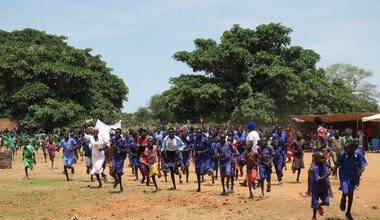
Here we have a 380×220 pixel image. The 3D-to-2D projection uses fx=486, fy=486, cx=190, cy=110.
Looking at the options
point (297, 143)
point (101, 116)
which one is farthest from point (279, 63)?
point (297, 143)

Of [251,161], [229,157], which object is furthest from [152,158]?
[251,161]

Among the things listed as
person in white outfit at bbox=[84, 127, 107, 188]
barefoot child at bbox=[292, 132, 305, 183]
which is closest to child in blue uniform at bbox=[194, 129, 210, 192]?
person in white outfit at bbox=[84, 127, 107, 188]

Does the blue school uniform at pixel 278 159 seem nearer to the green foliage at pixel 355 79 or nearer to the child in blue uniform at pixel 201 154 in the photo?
the child in blue uniform at pixel 201 154

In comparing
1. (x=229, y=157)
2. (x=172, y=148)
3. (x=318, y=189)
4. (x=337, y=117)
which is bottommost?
(x=318, y=189)

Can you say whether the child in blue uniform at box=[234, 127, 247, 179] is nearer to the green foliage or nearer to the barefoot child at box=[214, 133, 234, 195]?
the barefoot child at box=[214, 133, 234, 195]

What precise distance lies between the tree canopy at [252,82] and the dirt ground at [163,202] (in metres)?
20.1

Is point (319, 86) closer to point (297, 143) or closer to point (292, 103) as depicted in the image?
point (292, 103)

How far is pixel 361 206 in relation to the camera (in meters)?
11.7

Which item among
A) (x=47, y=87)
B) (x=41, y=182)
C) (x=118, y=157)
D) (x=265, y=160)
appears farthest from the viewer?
(x=47, y=87)

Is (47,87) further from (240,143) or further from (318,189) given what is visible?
(318,189)

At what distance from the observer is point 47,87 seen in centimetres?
4378

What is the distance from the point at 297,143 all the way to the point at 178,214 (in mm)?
7271

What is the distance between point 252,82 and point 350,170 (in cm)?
2959

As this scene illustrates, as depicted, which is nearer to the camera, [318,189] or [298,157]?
[318,189]
